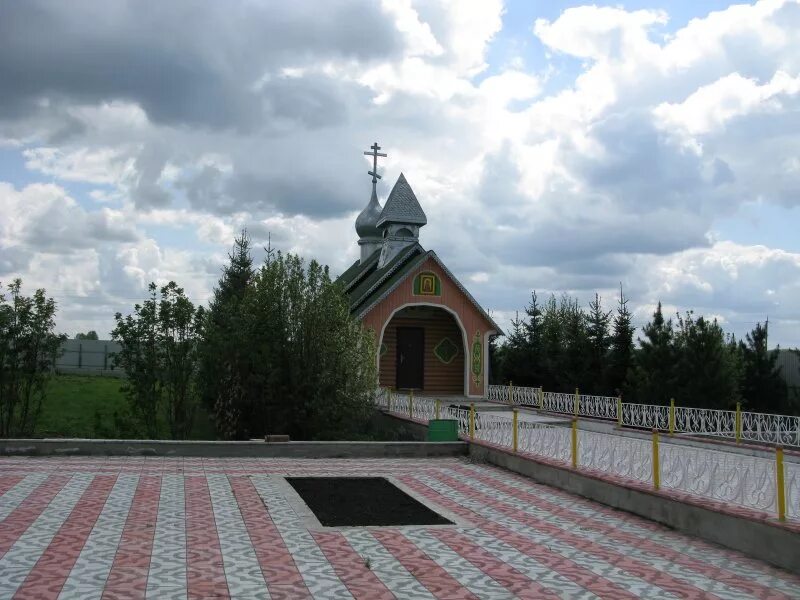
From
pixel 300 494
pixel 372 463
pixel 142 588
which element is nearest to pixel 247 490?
pixel 300 494

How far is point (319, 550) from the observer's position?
7465 mm

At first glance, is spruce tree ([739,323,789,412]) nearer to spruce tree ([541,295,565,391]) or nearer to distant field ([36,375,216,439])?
spruce tree ([541,295,565,391])

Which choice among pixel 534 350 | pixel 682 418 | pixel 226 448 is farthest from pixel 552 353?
pixel 226 448

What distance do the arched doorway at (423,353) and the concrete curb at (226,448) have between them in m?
12.4

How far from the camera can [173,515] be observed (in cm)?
884

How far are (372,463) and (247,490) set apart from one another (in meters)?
3.68

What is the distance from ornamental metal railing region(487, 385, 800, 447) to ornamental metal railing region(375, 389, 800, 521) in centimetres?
9

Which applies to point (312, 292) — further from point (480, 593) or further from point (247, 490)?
point (480, 593)

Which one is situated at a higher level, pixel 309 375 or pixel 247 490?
pixel 309 375

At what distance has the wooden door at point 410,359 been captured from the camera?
90.7 feet

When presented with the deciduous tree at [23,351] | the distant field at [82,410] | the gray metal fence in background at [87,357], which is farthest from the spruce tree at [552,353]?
the gray metal fence in background at [87,357]

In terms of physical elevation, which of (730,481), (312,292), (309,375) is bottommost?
(730,481)

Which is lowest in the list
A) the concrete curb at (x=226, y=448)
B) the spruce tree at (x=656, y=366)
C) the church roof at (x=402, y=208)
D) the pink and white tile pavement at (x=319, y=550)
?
the pink and white tile pavement at (x=319, y=550)

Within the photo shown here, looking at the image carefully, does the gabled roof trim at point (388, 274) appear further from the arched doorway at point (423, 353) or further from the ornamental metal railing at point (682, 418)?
the ornamental metal railing at point (682, 418)
